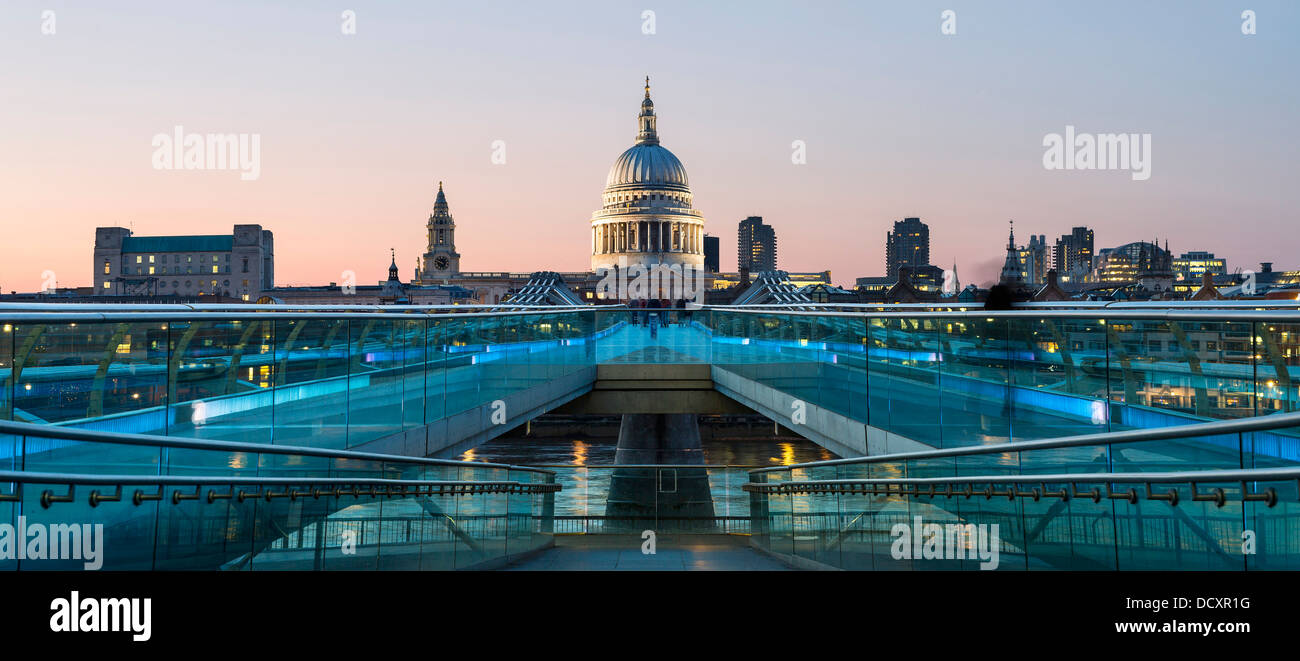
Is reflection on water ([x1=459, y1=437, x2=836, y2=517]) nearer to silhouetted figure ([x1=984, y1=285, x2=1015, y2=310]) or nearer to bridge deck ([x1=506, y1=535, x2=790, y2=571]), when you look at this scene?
silhouetted figure ([x1=984, y1=285, x2=1015, y2=310])

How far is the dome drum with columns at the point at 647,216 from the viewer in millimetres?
144125

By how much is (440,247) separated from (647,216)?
4174 centimetres

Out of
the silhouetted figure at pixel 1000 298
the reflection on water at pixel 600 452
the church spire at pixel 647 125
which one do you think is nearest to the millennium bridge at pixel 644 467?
the silhouetted figure at pixel 1000 298

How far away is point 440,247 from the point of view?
168 m

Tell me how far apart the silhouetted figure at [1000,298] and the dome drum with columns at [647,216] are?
130 m

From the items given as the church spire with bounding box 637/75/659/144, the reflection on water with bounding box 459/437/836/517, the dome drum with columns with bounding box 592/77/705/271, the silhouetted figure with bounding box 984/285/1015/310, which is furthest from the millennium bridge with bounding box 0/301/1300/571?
the church spire with bounding box 637/75/659/144

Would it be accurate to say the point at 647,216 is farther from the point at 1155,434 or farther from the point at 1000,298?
the point at 1155,434

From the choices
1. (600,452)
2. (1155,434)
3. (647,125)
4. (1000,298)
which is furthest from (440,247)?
(1155,434)

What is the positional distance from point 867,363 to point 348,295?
146m

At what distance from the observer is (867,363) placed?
10.8m

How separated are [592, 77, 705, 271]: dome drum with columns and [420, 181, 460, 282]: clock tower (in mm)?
26434

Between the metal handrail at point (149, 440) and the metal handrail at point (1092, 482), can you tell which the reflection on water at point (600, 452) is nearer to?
the metal handrail at point (1092, 482)

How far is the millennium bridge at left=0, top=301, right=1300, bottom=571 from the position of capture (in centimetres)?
416
